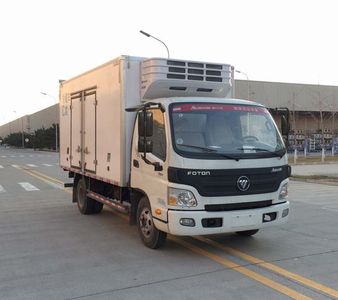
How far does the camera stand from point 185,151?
22.8 ft

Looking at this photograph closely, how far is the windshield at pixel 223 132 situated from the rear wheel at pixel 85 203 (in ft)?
14.5

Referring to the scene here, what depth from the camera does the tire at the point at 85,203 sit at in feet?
36.3

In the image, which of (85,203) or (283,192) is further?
(85,203)

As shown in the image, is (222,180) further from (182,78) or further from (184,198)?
(182,78)

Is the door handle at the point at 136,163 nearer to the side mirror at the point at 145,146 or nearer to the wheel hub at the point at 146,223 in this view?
the side mirror at the point at 145,146

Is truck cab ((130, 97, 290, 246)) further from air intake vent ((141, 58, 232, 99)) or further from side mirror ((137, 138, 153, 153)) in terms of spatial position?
air intake vent ((141, 58, 232, 99))

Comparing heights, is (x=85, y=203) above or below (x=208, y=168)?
below

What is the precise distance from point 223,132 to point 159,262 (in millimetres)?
2108

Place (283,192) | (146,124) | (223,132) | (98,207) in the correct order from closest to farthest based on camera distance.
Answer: (146,124) < (223,132) < (283,192) < (98,207)

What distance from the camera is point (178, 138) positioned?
23.2ft

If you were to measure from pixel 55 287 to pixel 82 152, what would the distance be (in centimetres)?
516

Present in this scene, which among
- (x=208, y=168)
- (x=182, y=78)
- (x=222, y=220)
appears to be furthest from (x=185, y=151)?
(x=182, y=78)

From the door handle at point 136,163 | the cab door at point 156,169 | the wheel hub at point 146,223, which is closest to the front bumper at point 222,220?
the cab door at point 156,169

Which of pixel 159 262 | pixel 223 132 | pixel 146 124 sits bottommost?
pixel 159 262
